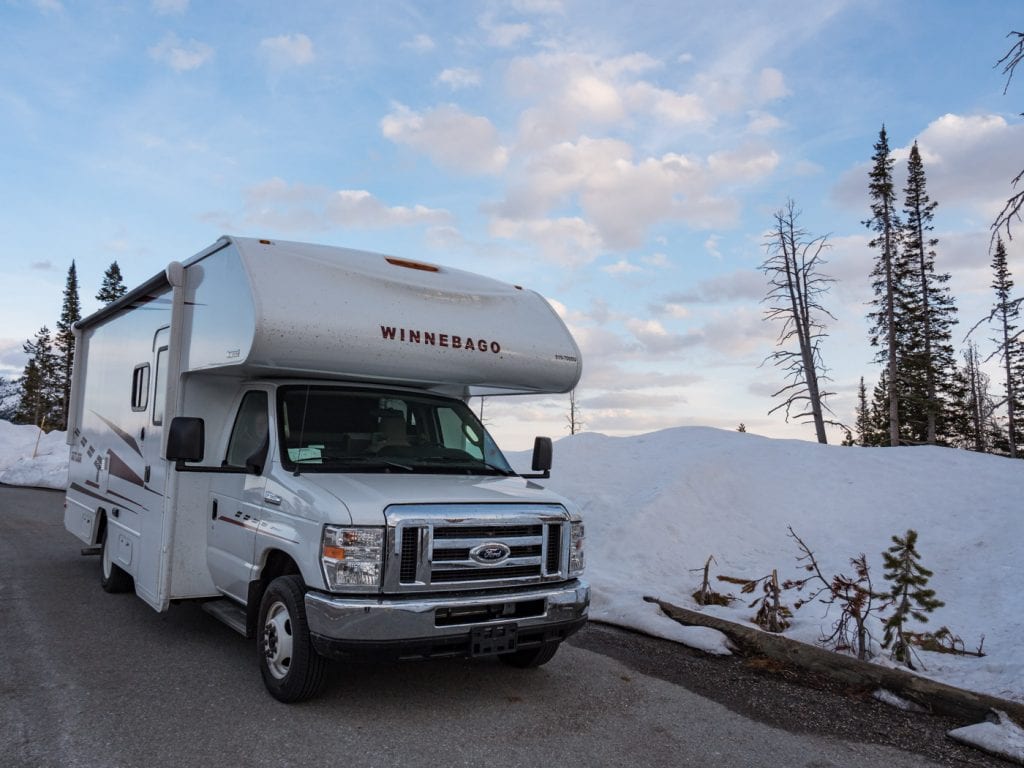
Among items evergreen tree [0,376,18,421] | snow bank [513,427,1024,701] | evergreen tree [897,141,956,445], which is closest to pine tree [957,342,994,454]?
evergreen tree [897,141,956,445]

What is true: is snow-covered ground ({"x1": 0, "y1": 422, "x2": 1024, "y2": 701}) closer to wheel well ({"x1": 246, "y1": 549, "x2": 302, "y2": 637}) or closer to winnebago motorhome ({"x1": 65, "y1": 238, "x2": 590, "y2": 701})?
winnebago motorhome ({"x1": 65, "y1": 238, "x2": 590, "y2": 701})

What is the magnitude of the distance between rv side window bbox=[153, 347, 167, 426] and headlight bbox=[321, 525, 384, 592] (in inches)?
115

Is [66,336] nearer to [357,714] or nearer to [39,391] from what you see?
[39,391]

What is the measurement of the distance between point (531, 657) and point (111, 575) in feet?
16.6

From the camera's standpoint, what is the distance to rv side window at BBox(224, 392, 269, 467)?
584 centimetres

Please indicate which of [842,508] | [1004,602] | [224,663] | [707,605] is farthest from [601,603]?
[842,508]

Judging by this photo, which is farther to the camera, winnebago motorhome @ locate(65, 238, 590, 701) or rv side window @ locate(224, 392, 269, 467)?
rv side window @ locate(224, 392, 269, 467)

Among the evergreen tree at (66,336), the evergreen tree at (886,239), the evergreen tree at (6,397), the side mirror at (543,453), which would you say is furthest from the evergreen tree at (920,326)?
the evergreen tree at (6,397)

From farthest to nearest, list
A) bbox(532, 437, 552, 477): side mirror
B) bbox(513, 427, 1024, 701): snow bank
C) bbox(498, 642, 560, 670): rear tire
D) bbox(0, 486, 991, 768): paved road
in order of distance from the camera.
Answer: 1. bbox(513, 427, 1024, 701): snow bank
2. bbox(532, 437, 552, 477): side mirror
3. bbox(498, 642, 560, 670): rear tire
4. bbox(0, 486, 991, 768): paved road

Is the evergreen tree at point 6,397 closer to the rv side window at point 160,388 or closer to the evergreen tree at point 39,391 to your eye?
the evergreen tree at point 39,391

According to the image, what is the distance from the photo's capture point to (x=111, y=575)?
8320mm

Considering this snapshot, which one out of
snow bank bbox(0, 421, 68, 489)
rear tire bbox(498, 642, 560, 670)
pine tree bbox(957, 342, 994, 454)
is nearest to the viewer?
rear tire bbox(498, 642, 560, 670)

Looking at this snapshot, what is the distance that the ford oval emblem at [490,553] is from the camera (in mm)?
4945

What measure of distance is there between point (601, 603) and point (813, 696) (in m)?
3.07
